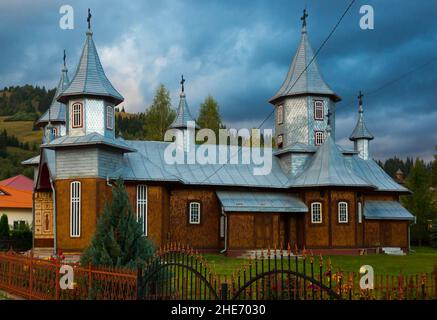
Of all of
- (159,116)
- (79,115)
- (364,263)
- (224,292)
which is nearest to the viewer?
(224,292)

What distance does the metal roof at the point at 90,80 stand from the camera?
27.0 meters

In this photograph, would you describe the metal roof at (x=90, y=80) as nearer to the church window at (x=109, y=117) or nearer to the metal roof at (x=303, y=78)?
the church window at (x=109, y=117)

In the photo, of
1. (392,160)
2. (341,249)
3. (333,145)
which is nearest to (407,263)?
(341,249)

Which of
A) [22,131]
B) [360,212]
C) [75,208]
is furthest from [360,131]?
[22,131]

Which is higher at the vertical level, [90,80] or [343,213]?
[90,80]

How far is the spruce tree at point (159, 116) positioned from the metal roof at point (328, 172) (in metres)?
17.5

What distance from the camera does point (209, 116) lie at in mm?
48875

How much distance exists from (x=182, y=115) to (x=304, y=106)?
280 inches

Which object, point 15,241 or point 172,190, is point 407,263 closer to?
point 172,190

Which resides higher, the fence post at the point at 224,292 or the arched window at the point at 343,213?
the arched window at the point at 343,213

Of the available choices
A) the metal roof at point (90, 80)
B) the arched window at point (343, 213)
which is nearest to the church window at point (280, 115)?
the arched window at point (343, 213)

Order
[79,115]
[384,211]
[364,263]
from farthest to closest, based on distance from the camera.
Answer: [384,211]
[79,115]
[364,263]

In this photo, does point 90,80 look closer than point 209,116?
Yes

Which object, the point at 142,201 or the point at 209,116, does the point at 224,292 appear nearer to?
the point at 142,201
